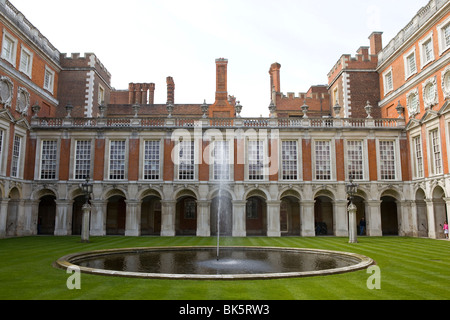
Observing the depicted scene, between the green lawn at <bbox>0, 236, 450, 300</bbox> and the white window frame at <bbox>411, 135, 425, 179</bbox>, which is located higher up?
the white window frame at <bbox>411, 135, 425, 179</bbox>

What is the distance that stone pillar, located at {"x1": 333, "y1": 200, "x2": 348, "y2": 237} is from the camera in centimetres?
3036


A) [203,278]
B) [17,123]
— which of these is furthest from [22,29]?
[203,278]

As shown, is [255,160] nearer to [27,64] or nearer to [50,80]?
[27,64]

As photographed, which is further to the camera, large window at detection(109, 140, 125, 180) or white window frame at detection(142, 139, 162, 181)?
large window at detection(109, 140, 125, 180)

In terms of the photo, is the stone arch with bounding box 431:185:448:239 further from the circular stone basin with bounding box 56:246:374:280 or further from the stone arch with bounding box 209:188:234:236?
the stone arch with bounding box 209:188:234:236

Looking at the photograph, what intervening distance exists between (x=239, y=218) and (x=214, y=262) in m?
15.5

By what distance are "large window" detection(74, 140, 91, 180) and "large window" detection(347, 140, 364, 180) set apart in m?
22.3

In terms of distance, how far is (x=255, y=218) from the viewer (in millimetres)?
38594

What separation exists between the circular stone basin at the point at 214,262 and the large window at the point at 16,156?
53.2 feet

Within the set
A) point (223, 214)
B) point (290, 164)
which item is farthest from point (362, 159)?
point (223, 214)

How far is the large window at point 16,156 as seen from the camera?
2902cm

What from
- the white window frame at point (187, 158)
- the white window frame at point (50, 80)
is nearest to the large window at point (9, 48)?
the white window frame at point (50, 80)

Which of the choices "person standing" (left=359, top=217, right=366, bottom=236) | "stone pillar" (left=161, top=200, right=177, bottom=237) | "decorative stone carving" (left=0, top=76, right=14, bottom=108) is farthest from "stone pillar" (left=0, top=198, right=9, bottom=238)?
"person standing" (left=359, top=217, right=366, bottom=236)

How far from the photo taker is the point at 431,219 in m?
27.9
